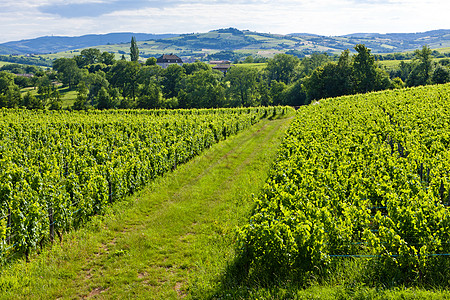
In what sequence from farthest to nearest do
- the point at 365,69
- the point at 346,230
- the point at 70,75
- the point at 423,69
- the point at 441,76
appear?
the point at 70,75
the point at 423,69
the point at 365,69
the point at 441,76
the point at 346,230

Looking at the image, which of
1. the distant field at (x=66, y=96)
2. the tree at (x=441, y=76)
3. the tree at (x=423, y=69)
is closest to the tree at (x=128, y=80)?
the distant field at (x=66, y=96)

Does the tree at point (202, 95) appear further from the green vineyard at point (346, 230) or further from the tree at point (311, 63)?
the green vineyard at point (346, 230)

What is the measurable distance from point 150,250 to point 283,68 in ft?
430

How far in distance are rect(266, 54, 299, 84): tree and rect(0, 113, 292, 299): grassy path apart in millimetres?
121447

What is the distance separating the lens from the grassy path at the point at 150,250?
29.4 feet

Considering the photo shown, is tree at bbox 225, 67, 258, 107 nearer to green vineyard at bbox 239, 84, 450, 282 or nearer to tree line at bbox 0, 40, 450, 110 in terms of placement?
tree line at bbox 0, 40, 450, 110

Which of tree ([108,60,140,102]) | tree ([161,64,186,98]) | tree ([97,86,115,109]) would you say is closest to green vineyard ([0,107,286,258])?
tree ([97,86,115,109])

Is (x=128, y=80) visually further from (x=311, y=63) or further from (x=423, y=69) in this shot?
(x=423, y=69)

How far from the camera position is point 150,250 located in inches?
435

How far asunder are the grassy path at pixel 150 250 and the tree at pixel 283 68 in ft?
398

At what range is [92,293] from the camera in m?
8.88

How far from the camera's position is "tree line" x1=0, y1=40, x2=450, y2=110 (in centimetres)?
7577

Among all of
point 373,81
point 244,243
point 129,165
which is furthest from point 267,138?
point 373,81

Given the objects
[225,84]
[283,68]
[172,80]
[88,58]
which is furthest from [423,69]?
[88,58]
